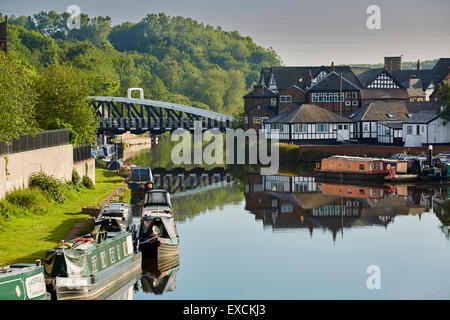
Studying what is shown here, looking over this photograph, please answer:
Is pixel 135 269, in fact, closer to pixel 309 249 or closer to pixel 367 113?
pixel 309 249

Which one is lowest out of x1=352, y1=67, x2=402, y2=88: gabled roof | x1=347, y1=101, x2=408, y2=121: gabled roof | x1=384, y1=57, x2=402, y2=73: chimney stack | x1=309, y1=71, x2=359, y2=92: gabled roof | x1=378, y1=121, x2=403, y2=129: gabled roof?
x1=378, y1=121, x2=403, y2=129: gabled roof

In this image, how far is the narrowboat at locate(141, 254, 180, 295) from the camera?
31.5 m

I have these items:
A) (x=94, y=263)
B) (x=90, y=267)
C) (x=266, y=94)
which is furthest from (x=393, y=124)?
(x=90, y=267)

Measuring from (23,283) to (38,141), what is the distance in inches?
977

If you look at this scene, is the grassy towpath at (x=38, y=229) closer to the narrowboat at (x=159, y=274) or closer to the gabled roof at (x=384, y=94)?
the narrowboat at (x=159, y=274)

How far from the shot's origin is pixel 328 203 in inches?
2276

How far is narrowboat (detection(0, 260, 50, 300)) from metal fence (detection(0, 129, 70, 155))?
1743cm

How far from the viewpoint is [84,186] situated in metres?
56.6

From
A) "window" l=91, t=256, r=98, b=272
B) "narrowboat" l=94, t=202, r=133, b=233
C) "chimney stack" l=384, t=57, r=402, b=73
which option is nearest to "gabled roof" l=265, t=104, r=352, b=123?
"chimney stack" l=384, t=57, r=402, b=73

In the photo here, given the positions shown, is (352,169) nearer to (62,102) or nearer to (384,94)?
(62,102)

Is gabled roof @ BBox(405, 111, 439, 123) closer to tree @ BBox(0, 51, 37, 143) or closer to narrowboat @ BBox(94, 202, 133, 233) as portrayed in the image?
tree @ BBox(0, 51, 37, 143)

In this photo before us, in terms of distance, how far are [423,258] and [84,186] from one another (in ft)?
91.8
